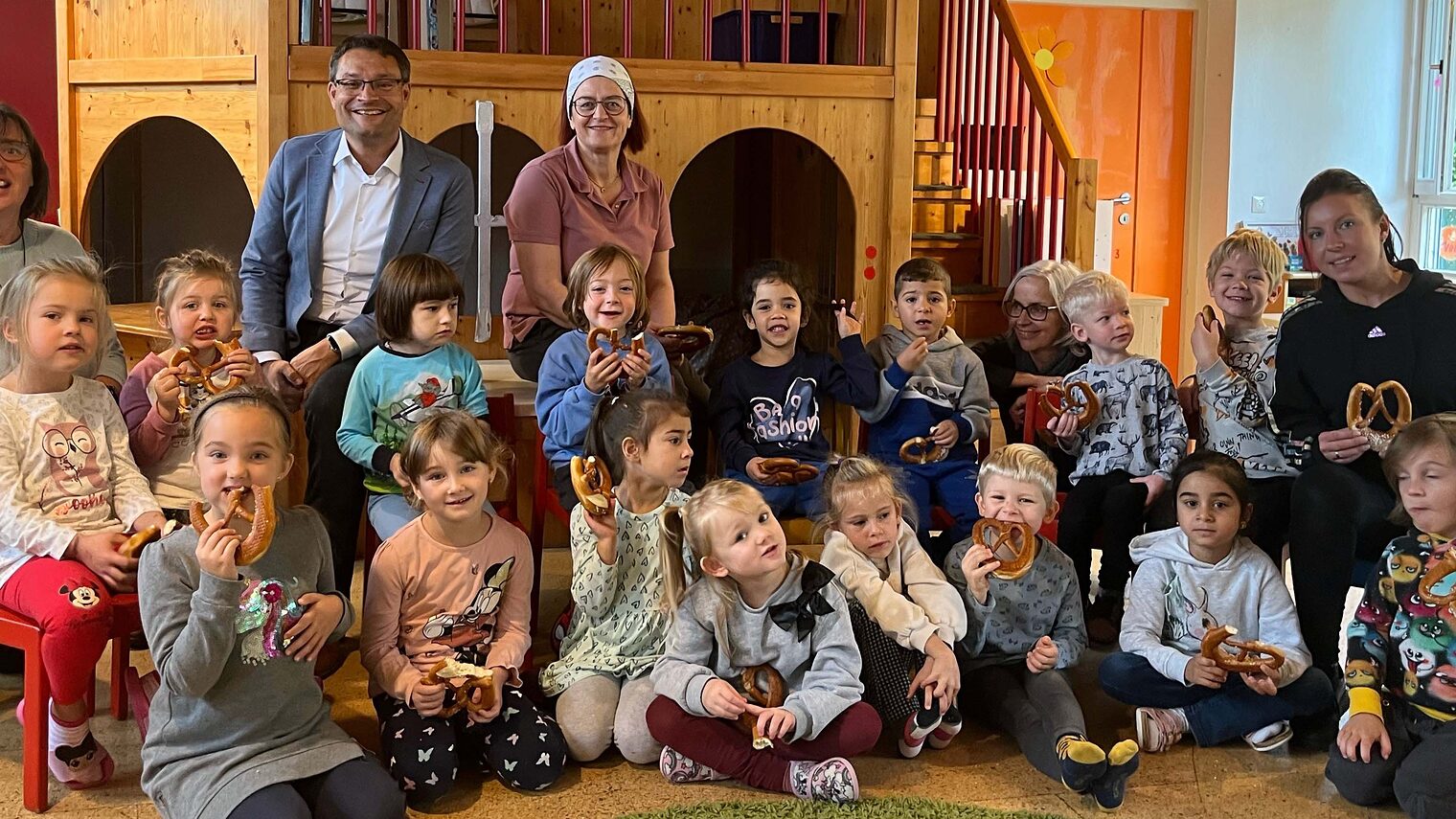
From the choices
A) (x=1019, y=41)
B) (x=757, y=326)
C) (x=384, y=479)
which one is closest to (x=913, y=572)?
(x=757, y=326)

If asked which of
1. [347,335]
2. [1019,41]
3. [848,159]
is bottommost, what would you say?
[347,335]

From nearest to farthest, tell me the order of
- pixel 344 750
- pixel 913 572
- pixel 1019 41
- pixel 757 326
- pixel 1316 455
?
pixel 344 750 → pixel 913 572 → pixel 1316 455 → pixel 757 326 → pixel 1019 41

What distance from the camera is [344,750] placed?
3.15 metres

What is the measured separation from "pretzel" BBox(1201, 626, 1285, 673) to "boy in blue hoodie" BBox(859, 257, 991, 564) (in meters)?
1.06

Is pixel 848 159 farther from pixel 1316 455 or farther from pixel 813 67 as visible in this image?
pixel 1316 455

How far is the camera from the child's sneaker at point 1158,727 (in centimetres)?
369

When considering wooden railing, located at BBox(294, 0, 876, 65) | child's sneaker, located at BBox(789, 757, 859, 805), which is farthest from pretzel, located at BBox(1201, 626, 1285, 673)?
wooden railing, located at BBox(294, 0, 876, 65)

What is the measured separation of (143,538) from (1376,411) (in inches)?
121

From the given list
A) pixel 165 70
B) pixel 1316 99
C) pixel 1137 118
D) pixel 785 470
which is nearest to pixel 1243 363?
pixel 785 470

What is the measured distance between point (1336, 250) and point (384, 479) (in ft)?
8.51

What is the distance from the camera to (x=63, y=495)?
343 cm

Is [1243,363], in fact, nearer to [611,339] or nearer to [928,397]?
[928,397]

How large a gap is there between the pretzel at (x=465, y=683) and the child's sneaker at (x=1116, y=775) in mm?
1383

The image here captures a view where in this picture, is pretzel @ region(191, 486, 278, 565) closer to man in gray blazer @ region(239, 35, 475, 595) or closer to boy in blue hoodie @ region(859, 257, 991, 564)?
man in gray blazer @ region(239, 35, 475, 595)
